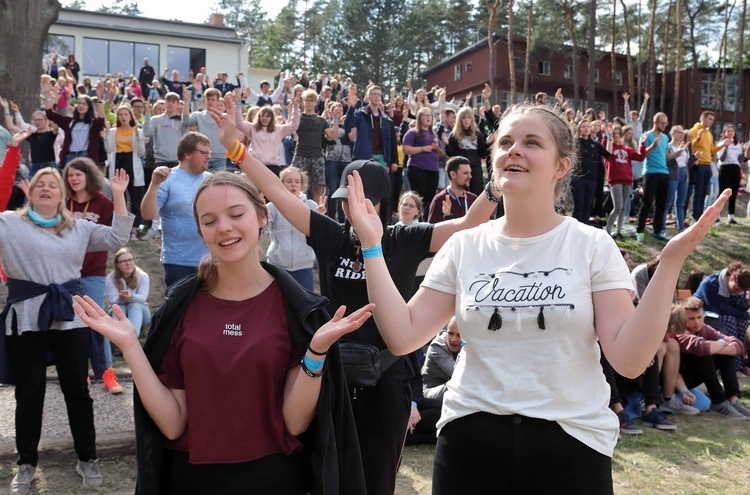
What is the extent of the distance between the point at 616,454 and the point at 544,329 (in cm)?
462

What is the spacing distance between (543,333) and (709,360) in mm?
7016

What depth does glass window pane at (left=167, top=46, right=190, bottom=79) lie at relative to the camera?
35.7 meters

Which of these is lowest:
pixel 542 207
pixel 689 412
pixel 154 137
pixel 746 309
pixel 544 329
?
pixel 689 412

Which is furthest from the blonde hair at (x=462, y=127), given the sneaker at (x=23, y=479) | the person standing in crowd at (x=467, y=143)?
the sneaker at (x=23, y=479)

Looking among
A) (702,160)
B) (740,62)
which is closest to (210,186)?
(702,160)

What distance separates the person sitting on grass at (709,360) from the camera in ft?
26.1

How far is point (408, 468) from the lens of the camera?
557 cm

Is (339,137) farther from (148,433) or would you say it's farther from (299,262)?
(148,433)

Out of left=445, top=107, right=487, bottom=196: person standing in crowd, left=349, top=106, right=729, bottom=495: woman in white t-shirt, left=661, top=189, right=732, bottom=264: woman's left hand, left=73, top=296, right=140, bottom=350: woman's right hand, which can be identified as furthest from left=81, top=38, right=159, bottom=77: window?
left=661, top=189, right=732, bottom=264: woman's left hand

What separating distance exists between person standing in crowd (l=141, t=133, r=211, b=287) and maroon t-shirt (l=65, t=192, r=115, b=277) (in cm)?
46

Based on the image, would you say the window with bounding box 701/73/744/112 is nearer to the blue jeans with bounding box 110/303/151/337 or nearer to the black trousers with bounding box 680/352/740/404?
the black trousers with bounding box 680/352/740/404

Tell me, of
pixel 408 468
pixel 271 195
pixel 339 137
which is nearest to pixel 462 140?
pixel 339 137

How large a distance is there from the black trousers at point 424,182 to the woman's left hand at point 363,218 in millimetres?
8549

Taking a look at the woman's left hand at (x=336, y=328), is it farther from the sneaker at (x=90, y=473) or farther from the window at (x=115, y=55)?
the window at (x=115, y=55)
